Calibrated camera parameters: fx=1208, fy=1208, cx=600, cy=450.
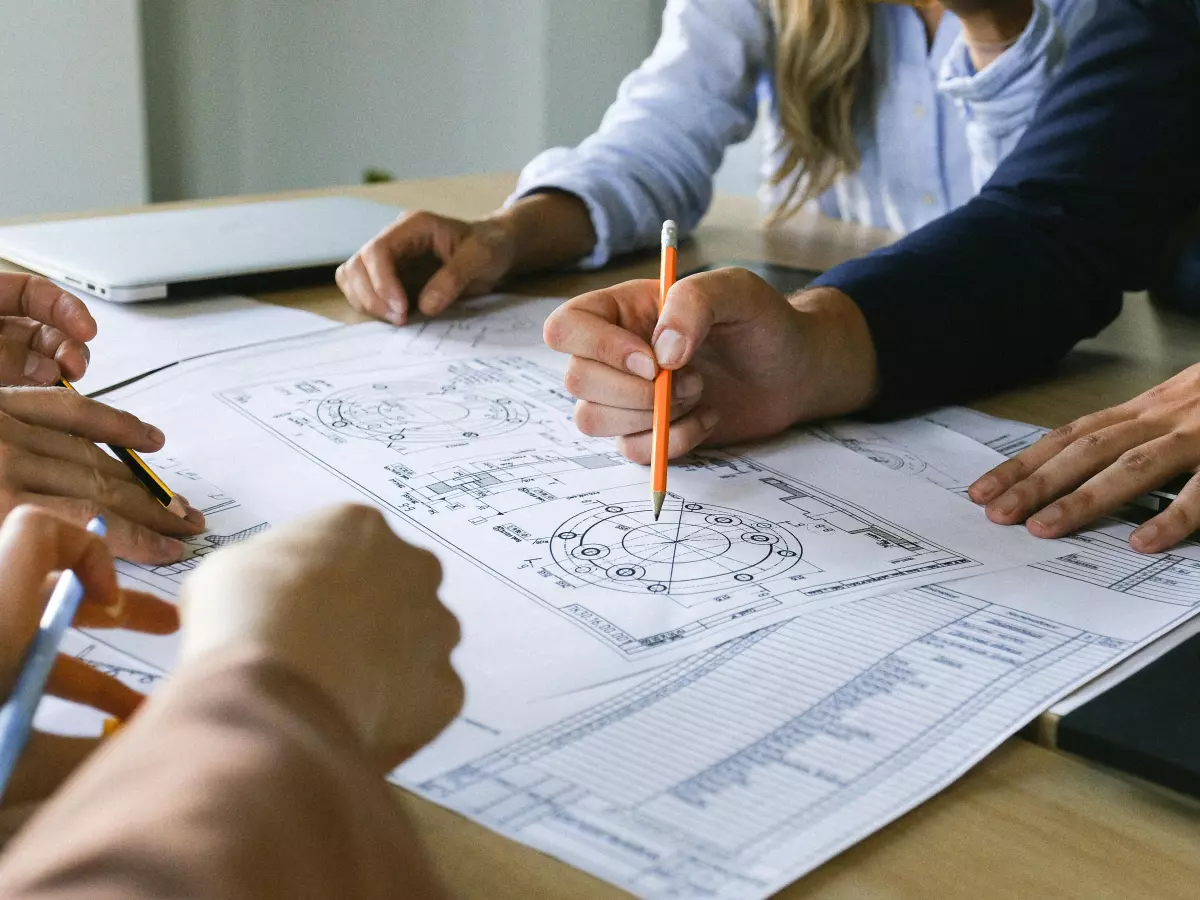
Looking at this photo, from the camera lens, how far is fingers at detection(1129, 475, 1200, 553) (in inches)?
26.8

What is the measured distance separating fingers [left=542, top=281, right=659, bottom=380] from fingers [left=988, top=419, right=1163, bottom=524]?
0.75 feet

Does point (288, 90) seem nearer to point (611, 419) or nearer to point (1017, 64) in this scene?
point (1017, 64)

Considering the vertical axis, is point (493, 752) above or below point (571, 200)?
below

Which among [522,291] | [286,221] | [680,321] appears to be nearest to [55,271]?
[286,221]

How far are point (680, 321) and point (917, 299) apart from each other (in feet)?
0.91

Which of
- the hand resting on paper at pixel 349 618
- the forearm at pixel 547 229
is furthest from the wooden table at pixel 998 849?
the forearm at pixel 547 229

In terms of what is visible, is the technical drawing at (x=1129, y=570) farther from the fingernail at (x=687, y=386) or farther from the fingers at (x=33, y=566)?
the fingers at (x=33, y=566)

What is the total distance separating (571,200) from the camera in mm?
1269

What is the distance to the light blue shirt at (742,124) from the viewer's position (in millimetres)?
1265

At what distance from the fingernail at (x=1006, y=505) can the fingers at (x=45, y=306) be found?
2.03 feet

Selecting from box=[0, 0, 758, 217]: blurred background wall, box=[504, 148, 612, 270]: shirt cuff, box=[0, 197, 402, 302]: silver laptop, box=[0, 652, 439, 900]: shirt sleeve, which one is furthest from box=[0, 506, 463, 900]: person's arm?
box=[0, 0, 758, 217]: blurred background wall

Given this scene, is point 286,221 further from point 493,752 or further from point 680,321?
point 493,752

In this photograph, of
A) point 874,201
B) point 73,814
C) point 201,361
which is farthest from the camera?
point 874,201

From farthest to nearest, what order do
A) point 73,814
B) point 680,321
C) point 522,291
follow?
point 522,291
point 680,321
point 73,814
